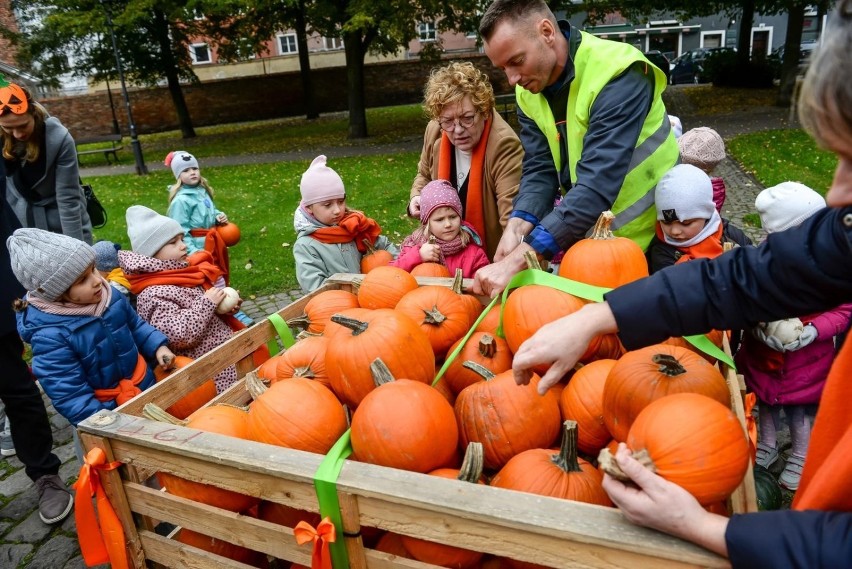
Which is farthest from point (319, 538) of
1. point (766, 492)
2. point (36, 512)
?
point (36, 512)

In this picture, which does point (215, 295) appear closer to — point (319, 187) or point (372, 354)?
point (319, 187)

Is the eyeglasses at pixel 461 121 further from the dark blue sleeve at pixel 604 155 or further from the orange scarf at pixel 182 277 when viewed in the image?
the orange scarf at pixel 182 277

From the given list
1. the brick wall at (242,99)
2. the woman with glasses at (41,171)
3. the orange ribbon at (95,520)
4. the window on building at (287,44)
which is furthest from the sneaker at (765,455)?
the window on building at (287,44)

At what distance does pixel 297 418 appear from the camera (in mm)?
1836

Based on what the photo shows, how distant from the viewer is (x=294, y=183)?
43.4ft

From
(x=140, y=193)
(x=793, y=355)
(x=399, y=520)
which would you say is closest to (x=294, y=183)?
(x=140, y=193)

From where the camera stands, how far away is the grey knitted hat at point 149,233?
3732 mm

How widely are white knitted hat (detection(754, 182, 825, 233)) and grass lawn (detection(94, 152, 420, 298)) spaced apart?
5.46m

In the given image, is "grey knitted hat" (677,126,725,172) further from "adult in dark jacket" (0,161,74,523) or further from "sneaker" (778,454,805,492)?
"adult in dark jacket" (0,161,74,523)

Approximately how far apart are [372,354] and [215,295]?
6.57 ft

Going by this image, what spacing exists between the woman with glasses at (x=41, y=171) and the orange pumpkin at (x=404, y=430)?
3613mm

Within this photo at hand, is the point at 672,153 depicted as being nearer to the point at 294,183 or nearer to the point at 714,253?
the point at 714,253

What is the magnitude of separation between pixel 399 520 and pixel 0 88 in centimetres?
410

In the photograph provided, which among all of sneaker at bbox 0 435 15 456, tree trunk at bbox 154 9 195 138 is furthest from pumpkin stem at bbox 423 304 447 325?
tree trunk at bbox 154 9 195 138
